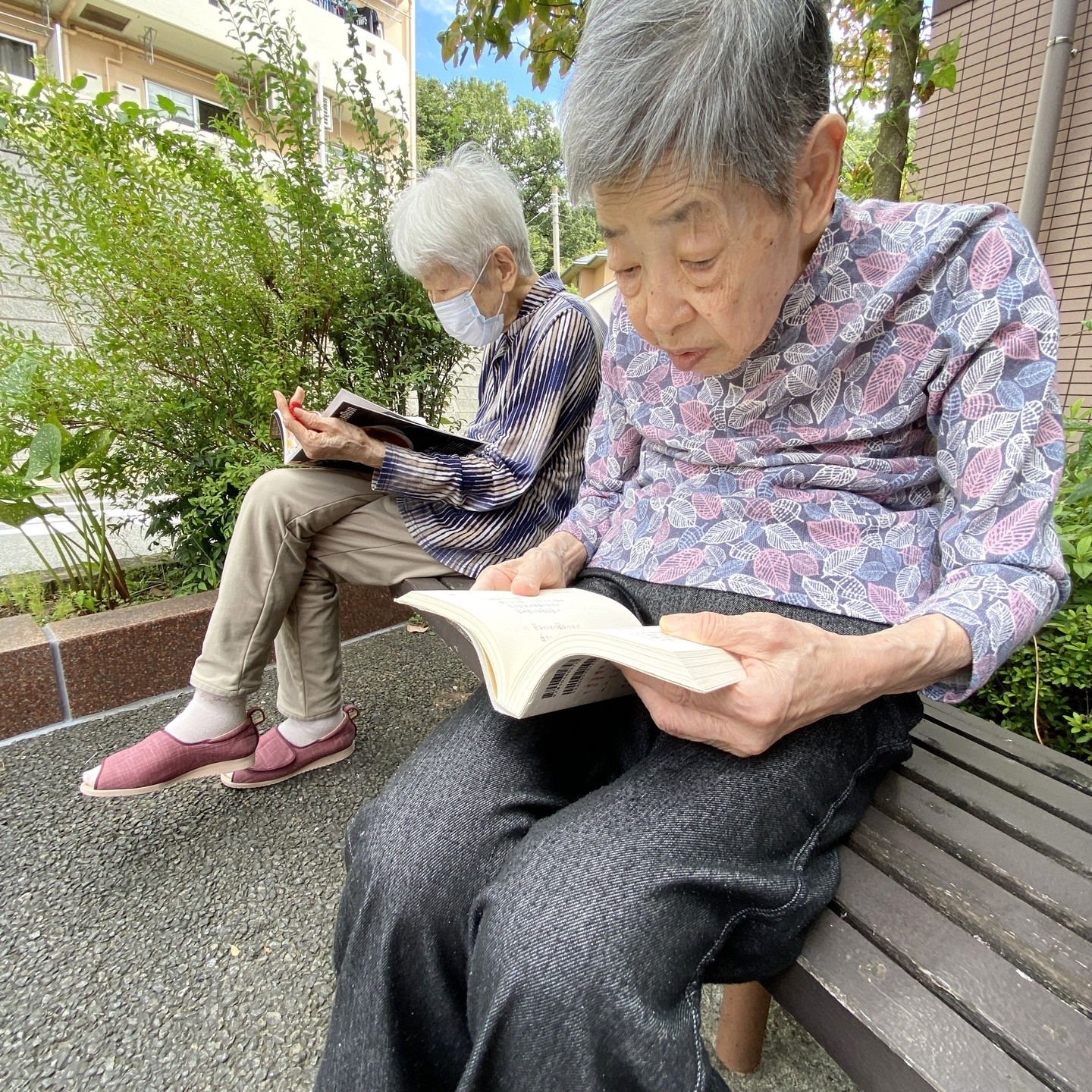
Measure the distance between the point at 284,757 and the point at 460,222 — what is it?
161 centimetres

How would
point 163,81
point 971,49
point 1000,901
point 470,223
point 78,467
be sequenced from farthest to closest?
point 163,81 < point 971,49 < point 78,467 < point 470,223 < point 1000,901

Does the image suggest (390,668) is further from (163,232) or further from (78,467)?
(163,232)

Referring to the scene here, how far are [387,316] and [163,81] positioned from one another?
18.5 meters

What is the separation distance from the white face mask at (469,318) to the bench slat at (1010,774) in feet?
4.98

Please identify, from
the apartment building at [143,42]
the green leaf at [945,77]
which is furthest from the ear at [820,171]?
the apartment building at [143,42]

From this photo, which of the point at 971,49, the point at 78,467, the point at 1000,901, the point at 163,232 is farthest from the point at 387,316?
the point at 971,49

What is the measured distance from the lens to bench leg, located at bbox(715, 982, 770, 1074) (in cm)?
116

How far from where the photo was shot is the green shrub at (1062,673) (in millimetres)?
1543

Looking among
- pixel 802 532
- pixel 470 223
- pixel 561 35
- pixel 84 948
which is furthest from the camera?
pixel 561 35

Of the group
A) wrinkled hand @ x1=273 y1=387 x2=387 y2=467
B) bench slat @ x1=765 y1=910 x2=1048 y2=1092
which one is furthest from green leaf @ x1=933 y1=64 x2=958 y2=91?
bench slat @ x1=765 y1=910 x2=1048 y2=1092

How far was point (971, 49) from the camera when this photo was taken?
3.98m

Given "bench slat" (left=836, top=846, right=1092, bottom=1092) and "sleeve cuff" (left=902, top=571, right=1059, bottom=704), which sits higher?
"sleeve cuff" (left=902, top=571, right=1059, bottom=704)

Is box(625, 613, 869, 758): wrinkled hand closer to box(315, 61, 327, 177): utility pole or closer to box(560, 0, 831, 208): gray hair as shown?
box(560, 0, 831, 208): gray hair

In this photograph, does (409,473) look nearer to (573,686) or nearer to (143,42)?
(573,686)
